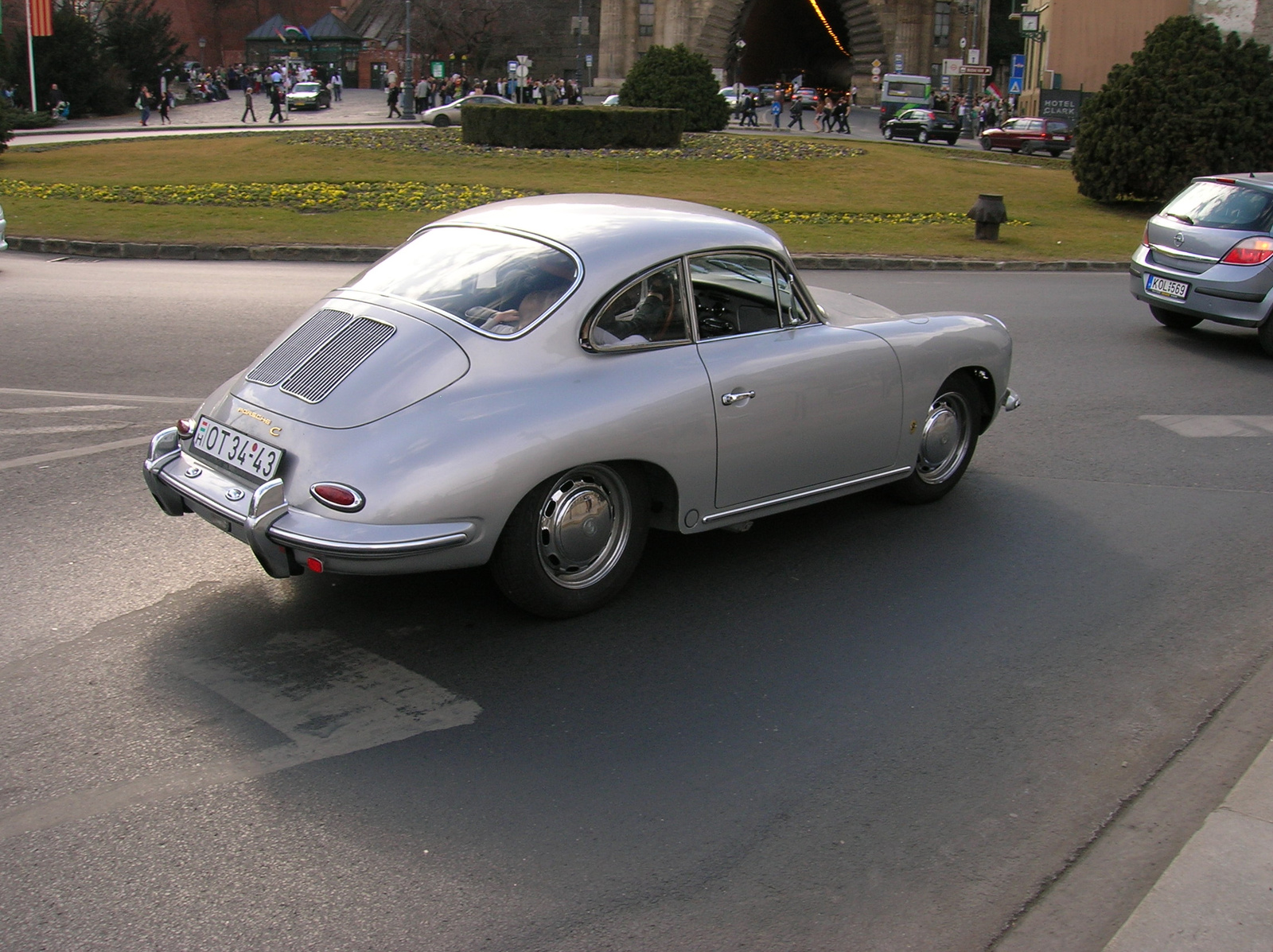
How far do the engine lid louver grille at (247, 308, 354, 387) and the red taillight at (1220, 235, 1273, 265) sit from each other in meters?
9.11

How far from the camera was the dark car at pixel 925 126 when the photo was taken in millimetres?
51531

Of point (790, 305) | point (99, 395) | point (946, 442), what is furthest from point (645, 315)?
point (99, 395)

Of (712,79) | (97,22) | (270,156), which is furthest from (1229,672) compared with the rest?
(97,22)

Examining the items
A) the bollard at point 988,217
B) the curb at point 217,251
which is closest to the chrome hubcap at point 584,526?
the curb at point 217,251

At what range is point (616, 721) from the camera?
165 inches

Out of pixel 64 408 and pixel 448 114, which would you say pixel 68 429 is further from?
pixel 448 114

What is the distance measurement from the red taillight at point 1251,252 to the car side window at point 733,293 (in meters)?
7.38

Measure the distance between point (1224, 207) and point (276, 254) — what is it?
11.4m

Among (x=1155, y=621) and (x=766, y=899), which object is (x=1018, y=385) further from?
(x=766, y=899)

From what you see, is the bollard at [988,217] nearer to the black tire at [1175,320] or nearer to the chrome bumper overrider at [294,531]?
the black tire at [1175,320]

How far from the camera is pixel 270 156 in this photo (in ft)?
98.4

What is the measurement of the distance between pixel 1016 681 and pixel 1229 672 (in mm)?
899

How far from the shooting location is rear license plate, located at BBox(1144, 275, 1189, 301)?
11531mm

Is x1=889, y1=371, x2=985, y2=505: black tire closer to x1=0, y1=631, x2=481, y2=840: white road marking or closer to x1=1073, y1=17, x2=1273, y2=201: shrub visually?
x1=0, y1=631, x2=481, y2=840: white road marking
